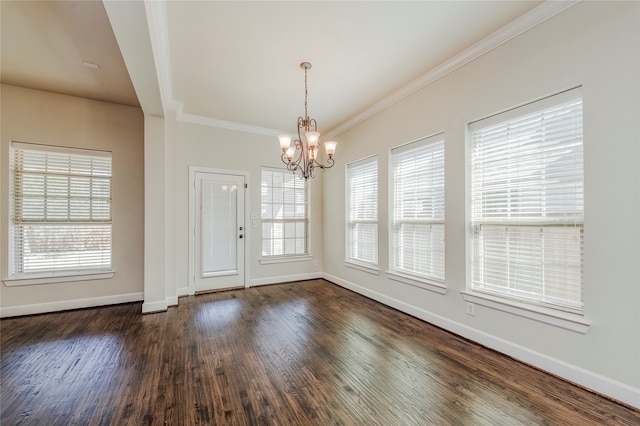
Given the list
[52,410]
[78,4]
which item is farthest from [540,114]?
[52,410]

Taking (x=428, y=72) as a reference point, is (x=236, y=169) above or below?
Result: below

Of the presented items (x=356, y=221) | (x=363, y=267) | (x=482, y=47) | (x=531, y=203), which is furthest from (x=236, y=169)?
(x=531, y=203)

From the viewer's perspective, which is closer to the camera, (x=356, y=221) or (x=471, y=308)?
(x=471, y=308)

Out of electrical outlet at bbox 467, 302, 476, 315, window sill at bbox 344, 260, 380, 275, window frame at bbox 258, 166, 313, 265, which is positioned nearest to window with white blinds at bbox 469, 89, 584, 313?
electrical outlet at bbox 467, 302, 476, 315

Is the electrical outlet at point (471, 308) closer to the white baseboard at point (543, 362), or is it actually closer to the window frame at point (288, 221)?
the white baseboard at point (543, 362)

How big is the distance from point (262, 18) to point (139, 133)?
3.05 m

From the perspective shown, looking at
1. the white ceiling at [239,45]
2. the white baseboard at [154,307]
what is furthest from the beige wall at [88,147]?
the white baseboard at [154,307]

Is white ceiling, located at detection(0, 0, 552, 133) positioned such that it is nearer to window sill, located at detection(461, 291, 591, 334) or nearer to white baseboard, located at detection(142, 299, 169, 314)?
window sill, located at detection(461, 291, 591, 334)

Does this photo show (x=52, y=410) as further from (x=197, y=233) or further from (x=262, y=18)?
(x=262, y=18)

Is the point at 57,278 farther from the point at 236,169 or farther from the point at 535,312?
the point at 535,312

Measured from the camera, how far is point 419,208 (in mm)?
3504

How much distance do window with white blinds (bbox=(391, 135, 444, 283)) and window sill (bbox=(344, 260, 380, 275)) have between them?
1.21ft

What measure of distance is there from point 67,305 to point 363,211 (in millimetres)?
4646

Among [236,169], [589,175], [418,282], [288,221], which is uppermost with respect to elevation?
[236,169]
